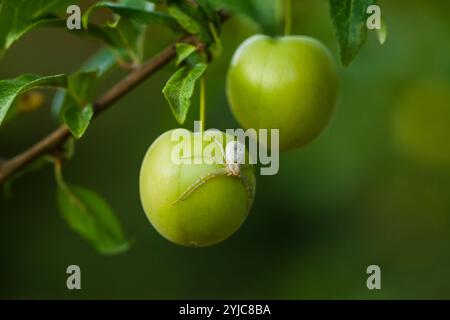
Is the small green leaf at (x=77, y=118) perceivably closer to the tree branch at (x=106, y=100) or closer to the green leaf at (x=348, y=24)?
the tree branch at (x=106, y=100)

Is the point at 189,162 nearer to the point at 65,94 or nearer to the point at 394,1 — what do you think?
the point at 65,94

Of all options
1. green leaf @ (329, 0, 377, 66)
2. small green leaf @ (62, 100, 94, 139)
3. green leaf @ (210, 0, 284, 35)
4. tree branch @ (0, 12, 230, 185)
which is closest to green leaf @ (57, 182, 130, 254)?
tree branch @ (0, 12, 230, 185)

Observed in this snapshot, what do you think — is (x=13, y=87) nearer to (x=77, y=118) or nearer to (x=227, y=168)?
(x=77, y=118)

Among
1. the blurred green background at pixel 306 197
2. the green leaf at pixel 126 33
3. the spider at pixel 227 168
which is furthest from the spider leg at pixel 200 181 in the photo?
the blurred green background at pixel 306 197

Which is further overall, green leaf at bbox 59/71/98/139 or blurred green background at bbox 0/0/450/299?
blurred green background at bbox 0/0/450/299

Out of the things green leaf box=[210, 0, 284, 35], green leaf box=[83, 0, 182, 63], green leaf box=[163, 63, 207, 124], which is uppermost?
green leaf box=[210, 0, 284, 35]

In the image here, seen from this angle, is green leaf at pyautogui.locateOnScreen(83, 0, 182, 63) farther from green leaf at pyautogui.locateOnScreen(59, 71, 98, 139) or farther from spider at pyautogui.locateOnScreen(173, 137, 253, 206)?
spider at pyautogui.locateOnScreen(173, 137, 253, 206)
